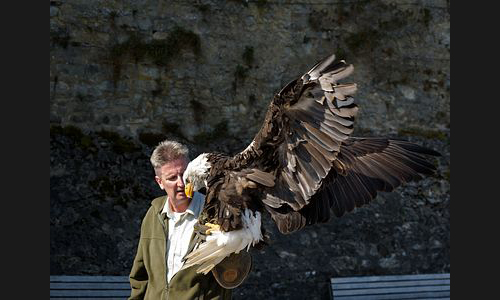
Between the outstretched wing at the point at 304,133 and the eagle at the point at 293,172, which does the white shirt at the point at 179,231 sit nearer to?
the eagle at the point at 293,172

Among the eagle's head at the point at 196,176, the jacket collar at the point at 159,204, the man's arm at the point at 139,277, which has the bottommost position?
the man's arm at the point at 139,277

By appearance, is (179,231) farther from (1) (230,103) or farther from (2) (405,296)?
(2) (405,296)

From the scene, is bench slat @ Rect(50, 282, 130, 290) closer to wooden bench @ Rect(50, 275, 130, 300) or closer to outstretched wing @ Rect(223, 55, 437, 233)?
wooden bench @ Rect(50, 275, 130, 300)

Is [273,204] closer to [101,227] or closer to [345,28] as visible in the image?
[101,227]

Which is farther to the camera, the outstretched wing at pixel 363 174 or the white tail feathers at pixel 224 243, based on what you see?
the outstretched wing at pixel 363 174

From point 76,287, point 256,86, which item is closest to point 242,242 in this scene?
point 76,287

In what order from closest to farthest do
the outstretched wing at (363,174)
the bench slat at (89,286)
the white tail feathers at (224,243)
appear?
the white tail feathers at (224,243) → the outstretched wing at (363,174) → the bench slat at (89,286)

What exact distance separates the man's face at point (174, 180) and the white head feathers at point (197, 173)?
3 cm

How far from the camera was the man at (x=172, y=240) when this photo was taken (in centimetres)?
421

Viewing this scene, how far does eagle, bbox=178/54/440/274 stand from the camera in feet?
12.9

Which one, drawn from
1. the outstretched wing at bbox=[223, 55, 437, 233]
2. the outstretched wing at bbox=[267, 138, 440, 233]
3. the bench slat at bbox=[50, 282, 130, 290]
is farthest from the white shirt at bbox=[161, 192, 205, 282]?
the bench slat at bbox=[50, 282, 130, 290]

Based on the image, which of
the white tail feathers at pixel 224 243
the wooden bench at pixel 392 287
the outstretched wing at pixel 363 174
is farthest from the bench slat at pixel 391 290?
the white tail feathers at pixel 224 243

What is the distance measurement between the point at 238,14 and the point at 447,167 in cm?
273

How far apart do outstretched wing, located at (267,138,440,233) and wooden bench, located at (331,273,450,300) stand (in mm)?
2988
